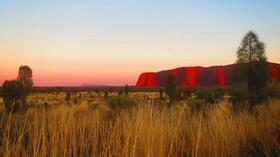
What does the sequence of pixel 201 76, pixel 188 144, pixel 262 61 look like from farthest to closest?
pixel 201 76, pixel 262 61, pixel 188 144

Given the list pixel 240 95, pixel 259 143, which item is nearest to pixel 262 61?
pixel 240 95

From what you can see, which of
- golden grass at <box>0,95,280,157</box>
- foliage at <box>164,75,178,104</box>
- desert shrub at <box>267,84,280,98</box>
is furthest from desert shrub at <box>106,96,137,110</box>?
golden grass at <box>0,95,280,157</box>

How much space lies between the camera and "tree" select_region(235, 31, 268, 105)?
2909 centimetres

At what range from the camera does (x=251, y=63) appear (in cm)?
3216

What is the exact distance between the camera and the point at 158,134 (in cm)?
338

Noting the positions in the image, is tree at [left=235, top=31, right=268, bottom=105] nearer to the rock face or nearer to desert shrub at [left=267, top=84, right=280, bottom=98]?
desert shrub at [left=267, top=84, right=280, bottom=98]

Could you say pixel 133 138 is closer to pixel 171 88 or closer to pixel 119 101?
pixel 119 101

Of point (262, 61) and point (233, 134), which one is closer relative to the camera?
point (233, 134)

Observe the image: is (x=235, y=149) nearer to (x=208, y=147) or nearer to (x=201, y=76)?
(x=208, y=147)

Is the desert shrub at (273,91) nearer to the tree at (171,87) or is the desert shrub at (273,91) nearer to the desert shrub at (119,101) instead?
the tree at (171,87)

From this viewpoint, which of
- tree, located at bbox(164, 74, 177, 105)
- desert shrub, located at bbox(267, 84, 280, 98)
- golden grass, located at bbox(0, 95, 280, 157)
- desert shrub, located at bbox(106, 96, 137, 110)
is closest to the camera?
golden grass, located at bbox(0, 95, 280, 157)

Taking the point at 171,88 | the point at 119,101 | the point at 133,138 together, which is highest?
the point at 133,138

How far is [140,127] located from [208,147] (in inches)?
64.0

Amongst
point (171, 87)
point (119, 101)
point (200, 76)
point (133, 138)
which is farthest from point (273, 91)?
point (200, 76)
